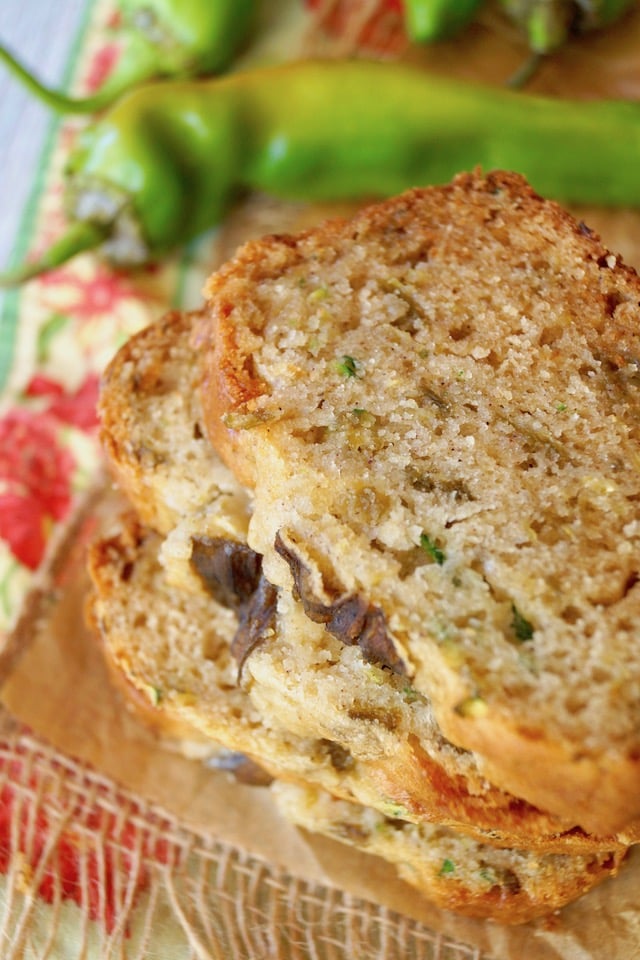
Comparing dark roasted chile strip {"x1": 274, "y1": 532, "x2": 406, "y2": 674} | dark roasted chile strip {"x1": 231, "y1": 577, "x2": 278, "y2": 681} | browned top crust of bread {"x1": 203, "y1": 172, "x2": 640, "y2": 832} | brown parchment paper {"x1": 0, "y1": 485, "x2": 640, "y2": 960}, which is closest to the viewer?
browned top crust of bread {"x1": 203, "y1": 172, "x2": 640, "y2": 832}

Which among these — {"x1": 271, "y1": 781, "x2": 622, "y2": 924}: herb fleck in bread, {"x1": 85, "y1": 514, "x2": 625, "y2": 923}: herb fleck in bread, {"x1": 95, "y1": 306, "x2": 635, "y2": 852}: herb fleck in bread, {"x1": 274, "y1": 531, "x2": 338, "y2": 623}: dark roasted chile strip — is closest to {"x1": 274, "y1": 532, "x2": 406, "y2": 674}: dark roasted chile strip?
{"x1": 274, "y1": 531, "x2": 338, "y2": 623}: dark roasted chile strip

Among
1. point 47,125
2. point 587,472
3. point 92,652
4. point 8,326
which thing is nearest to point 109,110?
point 47,125

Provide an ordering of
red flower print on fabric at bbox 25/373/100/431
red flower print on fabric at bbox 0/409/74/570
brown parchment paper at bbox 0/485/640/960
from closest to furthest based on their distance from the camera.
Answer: brown parchment paper at bbox 0/485/640/960
red flower print on fabric at bbox 0/409/74/570
red flower print on fabric at bbox 25/373/100/431

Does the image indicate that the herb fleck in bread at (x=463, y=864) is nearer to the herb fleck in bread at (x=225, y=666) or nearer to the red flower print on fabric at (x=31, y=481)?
the herb fleck in bread at (x=225, y=666)

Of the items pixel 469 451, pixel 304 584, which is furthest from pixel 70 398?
pixel 469 451

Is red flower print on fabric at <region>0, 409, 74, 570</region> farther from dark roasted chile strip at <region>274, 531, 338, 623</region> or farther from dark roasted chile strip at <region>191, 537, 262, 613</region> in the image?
dark roasted chile strip at <region>274, 531, 338, 623</region>

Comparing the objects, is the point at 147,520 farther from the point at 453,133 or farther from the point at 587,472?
the point at 453,133

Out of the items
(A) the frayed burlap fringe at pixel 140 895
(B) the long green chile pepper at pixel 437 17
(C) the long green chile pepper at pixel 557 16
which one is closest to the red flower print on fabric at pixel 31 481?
(A) the frayed burlap fringe at pixel 140 895

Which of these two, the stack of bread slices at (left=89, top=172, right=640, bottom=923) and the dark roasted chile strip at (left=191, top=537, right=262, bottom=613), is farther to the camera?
the dark roasted chile strip at (left=191, top=537, right=262, bottom=613)
